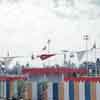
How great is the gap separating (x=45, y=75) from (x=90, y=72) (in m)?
1.12

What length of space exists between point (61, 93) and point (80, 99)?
1.40 feet

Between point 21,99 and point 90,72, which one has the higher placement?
point 90,72

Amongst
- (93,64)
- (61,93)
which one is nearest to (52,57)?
(93,64)

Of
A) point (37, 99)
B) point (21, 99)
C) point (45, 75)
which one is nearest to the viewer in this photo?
point (37, 99)

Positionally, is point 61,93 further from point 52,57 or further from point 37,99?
point 52,57

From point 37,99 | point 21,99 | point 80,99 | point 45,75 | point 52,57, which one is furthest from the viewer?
point 52,57

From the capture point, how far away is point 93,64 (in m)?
7.86

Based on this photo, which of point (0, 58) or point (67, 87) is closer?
point (67, 87)

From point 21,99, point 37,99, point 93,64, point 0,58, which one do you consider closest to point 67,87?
point 37,99

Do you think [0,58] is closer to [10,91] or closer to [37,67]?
[37,67]

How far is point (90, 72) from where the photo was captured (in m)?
7.66

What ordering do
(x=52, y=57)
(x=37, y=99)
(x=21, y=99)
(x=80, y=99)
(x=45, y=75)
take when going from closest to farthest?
(x=80, y=99) < (x=37, y=99) < (x=21, y=99) < (x=45, y=75) < (x=52, y=57)

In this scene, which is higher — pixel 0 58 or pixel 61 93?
pixel 0 58

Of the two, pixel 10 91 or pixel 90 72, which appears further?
pixel 90 72
